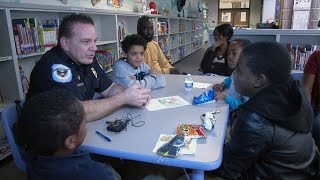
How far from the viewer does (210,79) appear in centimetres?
237

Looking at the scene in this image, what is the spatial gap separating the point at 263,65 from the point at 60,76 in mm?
1082

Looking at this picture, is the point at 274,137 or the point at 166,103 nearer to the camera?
the point at 274,137

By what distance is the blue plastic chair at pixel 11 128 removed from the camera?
128 cm

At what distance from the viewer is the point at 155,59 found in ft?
11.0

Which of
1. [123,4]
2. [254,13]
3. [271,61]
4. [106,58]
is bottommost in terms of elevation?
[106,58]

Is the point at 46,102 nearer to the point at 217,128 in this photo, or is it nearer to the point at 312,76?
the point at 217,128

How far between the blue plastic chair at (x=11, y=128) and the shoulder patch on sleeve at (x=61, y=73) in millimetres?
271

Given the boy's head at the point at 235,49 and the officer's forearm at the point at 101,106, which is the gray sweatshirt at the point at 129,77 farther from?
the boy's head at the point at 235,49

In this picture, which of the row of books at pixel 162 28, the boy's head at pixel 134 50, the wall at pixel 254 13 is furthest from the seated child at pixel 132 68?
the wall at pixel 254 13

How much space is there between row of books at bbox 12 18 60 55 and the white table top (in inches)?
60.8

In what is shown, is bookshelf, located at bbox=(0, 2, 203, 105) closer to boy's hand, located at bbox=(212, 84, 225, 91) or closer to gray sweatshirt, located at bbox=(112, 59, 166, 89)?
gray sweatshirt, located at bbox=(112, 59, 166, 89)

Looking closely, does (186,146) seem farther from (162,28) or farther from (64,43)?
(162,28)

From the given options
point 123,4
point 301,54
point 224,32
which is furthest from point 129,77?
point 123,4

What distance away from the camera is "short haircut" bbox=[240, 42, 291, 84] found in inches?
44.8
